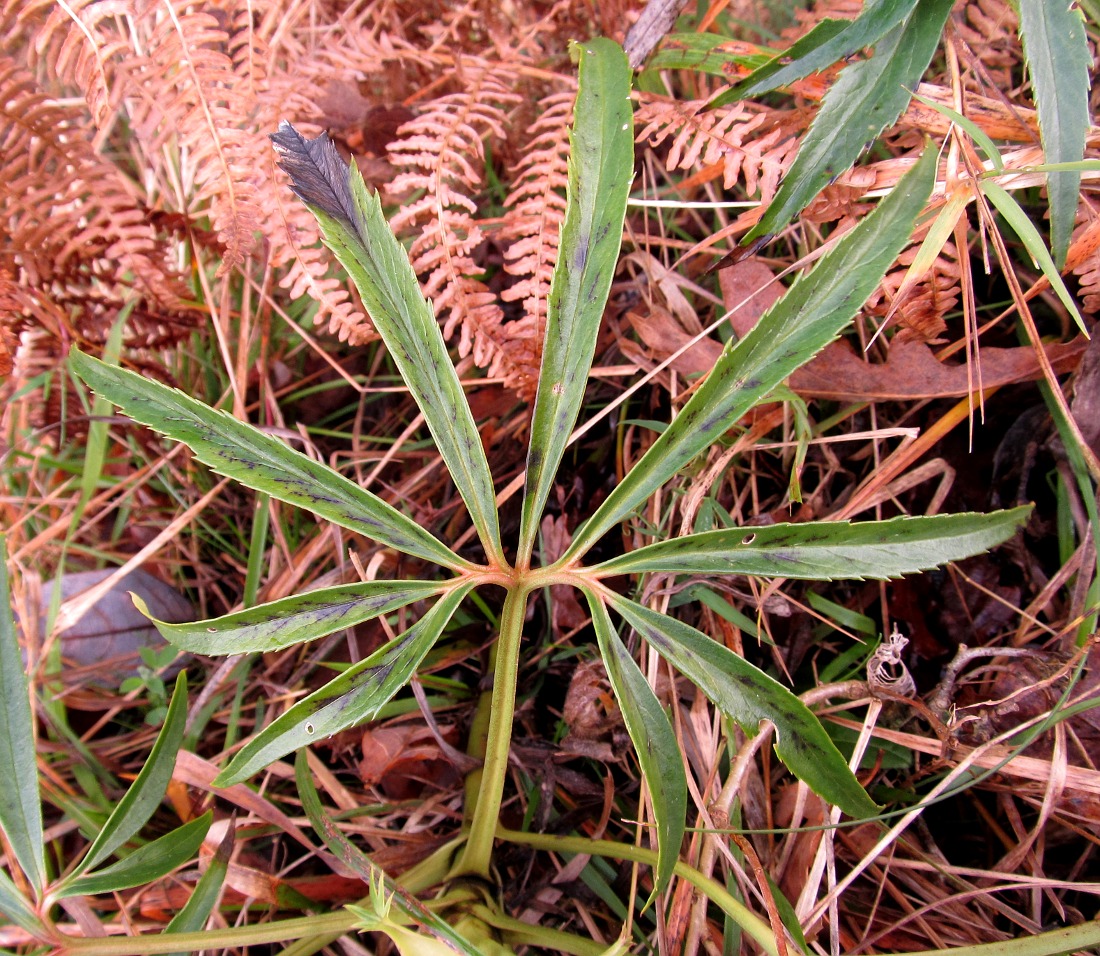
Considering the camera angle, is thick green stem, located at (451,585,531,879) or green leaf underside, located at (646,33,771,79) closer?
thick green stem, located at (451,585,531,879)

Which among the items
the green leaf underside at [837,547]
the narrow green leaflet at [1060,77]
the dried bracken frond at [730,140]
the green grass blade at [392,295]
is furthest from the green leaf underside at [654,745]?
the narrow green leaflet at [1060,77]

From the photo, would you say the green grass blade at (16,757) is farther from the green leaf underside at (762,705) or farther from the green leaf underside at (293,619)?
the green leaf underside at (762,705)

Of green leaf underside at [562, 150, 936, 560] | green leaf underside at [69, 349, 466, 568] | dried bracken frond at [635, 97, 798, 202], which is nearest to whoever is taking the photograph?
green leaf underside at [562, 150, 936, 560]

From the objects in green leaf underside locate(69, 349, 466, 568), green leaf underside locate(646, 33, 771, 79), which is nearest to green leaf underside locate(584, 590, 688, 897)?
green leaf underside locate(69, 349, 466, 568)

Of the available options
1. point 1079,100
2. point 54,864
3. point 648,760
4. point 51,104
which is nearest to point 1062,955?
point 648,760

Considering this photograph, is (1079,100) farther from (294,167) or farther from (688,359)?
(294,167)

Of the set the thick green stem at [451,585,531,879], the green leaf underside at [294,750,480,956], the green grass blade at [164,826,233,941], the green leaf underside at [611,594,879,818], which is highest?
the green leaf underside at [611,594,879,818]

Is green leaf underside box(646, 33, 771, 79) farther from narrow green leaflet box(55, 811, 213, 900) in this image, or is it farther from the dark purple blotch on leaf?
narrow green leaflet box(55, 811, 213, 900)
